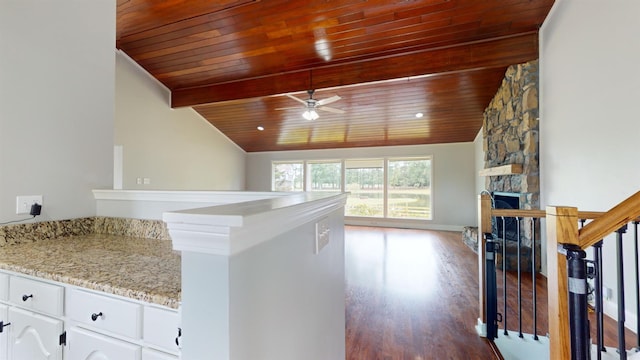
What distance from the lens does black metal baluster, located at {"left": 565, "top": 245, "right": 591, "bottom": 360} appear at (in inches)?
35.6

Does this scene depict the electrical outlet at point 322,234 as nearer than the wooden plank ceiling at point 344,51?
Yes

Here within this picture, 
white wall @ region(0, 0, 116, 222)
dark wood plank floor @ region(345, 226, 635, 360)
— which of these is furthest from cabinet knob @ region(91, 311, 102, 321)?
dark wood plank floor @ region(345, 226, 635, 360)

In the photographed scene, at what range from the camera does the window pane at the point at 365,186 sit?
7293 mm

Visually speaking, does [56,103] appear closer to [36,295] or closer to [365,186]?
[36,295]

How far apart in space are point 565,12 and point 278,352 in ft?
12.9

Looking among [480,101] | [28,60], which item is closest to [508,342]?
[28,60]

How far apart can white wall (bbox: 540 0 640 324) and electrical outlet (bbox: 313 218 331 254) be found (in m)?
2.27

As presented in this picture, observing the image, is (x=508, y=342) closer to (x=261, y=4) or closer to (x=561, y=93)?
(x=561, y=93)

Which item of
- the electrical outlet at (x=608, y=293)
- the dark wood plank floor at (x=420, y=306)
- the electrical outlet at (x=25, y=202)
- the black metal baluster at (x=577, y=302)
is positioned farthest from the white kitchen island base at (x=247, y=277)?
the electrical outlet at (x=608, y=293)

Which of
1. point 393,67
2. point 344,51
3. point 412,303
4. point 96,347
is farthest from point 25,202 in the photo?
point 393,67

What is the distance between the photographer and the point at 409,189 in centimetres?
704

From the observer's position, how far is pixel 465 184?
21.3ft

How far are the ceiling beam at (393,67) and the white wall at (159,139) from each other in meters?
1.11

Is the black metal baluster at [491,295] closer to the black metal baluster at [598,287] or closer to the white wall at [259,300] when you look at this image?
the black metal baluster at [598,287]
